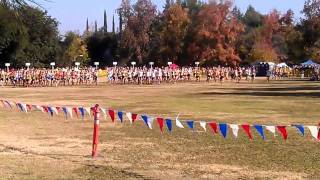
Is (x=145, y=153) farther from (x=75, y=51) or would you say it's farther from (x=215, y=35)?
(x=75, y=51)

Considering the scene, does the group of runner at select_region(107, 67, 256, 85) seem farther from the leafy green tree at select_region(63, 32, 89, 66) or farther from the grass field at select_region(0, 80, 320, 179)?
the leafy green tree at select_region(63, 32, 89, 66)

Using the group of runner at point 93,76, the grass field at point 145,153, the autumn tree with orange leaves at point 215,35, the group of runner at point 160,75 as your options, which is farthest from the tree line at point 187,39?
the grass field at point 145,153

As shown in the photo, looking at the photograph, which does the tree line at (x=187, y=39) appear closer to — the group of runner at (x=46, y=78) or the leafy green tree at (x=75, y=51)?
the leafy green tree at (x=75, y=51)

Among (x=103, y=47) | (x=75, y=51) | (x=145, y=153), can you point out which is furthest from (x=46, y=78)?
(x=103, y=47)

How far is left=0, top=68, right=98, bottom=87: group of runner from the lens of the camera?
195ft

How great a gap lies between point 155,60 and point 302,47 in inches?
1008

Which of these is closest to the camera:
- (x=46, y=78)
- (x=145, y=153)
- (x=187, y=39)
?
(x=145, y=153)

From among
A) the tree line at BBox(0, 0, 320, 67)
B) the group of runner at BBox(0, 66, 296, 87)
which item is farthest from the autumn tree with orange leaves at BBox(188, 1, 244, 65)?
the group of runner at BBox(0, 66, 296, 87)

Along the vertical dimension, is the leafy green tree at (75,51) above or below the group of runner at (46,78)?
above

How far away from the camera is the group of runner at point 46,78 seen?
59.3m

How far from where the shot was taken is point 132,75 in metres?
62.4

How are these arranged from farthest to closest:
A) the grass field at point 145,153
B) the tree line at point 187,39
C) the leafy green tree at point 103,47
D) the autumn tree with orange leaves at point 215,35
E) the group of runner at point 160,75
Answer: the leafy green tree at point 103,47 → the autumn tree with orange leaves at point 215,35 → the tree line at point 187,39 → the group of runner at point 160,75 → the grass field at point 145,153

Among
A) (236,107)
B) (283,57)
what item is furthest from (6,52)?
(236,107)

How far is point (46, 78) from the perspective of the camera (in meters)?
59.4
